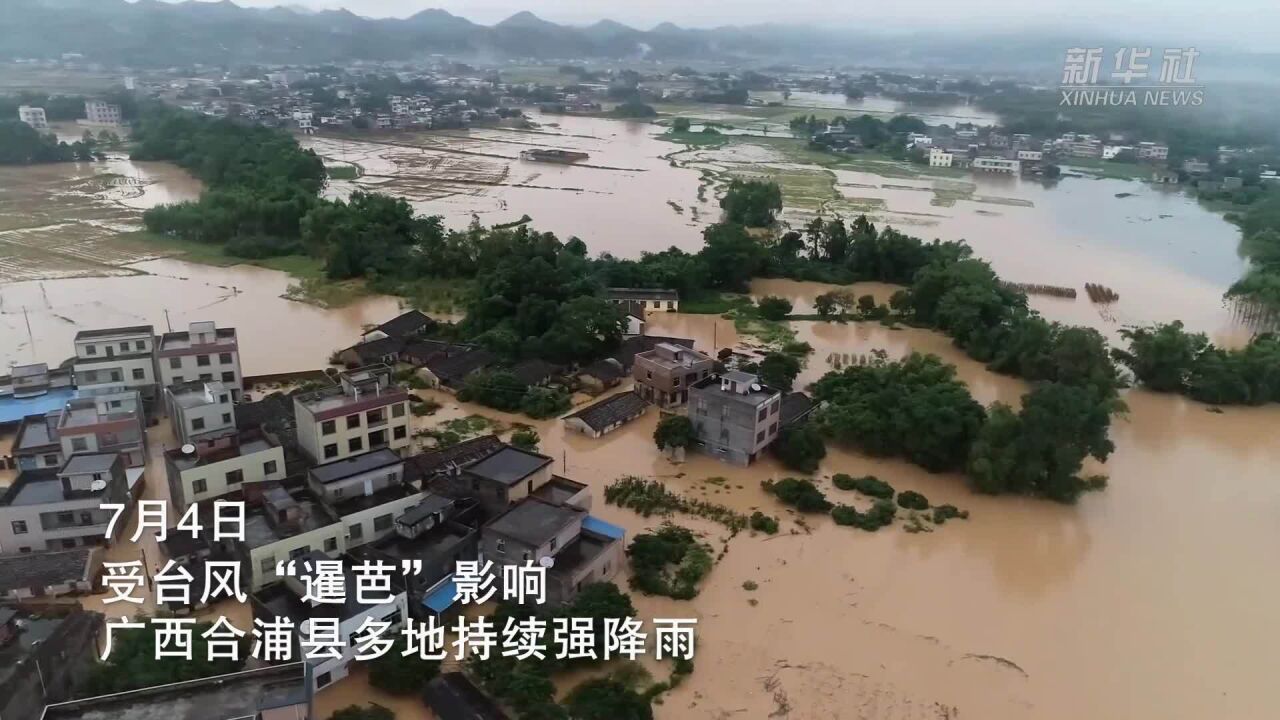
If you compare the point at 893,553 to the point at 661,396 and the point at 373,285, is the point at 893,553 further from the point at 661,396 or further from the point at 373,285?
the point at 373,285

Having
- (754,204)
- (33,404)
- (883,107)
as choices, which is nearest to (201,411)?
(33,404)

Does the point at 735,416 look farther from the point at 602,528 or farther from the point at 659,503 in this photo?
the point at 602,528

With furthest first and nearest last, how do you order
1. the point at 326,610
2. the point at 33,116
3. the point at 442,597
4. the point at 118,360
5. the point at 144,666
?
the point at 33,116 → the point at 118,360 → the point at 442,597 → the point at 326,610 → the point at 144,666

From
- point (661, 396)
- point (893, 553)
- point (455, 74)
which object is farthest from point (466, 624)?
point (455, 74)

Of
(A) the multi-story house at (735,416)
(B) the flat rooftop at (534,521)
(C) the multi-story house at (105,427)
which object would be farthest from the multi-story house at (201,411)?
(A) the multi-story house at (735,416)

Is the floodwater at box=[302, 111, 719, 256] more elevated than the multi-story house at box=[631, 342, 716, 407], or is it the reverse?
the floodwater at box=[302, 111, 719, 256]

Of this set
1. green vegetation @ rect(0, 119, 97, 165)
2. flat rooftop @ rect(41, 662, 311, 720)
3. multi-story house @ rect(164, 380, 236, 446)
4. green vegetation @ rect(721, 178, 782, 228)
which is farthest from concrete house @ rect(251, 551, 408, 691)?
green vegetation @ rect(0, 119, 97, 165)

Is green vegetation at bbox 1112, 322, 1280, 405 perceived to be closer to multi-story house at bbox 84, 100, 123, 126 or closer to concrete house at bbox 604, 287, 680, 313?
concrete house at bbox 604, 287, 680, 313
